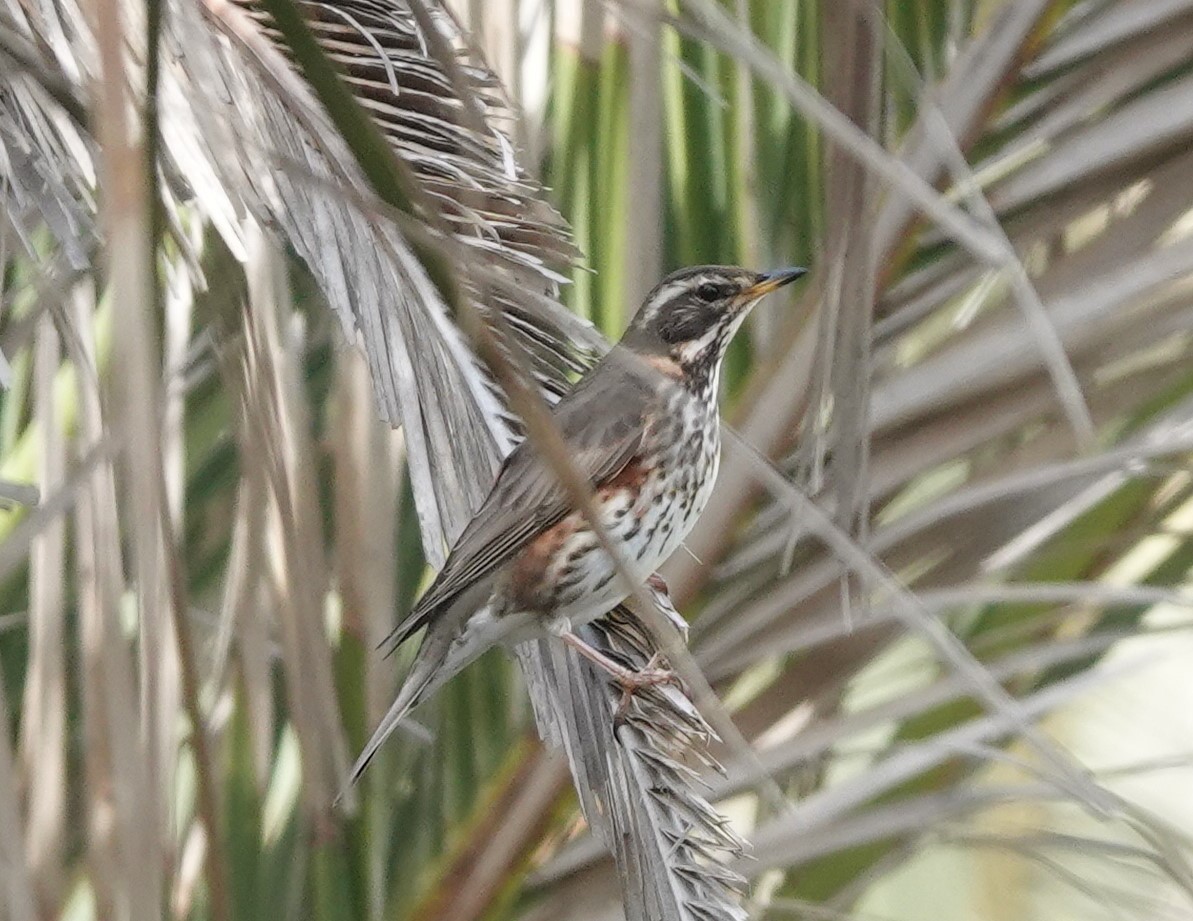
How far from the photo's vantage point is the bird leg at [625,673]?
201cm

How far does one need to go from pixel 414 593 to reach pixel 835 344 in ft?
5.95

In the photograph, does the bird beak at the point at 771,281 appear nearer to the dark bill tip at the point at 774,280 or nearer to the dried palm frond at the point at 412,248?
the dark bill tip at the point at 774,280

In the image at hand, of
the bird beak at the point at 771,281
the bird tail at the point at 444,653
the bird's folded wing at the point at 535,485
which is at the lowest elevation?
the bird tail at the point at 444,653

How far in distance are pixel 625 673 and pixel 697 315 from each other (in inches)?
39.6

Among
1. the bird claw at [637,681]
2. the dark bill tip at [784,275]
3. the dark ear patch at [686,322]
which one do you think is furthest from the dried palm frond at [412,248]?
the dark ear patch at [686,322]

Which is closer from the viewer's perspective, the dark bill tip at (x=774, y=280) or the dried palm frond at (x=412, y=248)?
the dried palm frond at (x=412, y=248)

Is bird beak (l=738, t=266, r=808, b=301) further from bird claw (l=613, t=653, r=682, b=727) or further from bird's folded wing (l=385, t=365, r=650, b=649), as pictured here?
bird claw (l=613, t=653, r=682, b=727)

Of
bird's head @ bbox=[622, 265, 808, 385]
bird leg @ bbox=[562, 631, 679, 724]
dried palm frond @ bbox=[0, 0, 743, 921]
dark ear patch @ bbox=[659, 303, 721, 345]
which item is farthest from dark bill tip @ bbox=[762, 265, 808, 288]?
bird leg @ bbox=[562, 631, 679, 724]

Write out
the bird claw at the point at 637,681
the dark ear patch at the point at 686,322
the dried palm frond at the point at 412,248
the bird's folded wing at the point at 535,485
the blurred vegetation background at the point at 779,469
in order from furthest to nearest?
the dark ear patch at the point at 686,322, the bird's folded wing at the point at 535,485, the blurred vegetation background at the point at 779,469, the bird claw at the point at 637,681, the dried palm frond at the point at 412,248

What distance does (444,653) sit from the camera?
2.52 meters

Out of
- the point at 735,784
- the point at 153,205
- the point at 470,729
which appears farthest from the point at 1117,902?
the point at 153,205

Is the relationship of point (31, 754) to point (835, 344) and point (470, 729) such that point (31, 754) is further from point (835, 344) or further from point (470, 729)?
point (835, 344)

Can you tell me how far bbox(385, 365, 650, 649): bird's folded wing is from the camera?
2336mm

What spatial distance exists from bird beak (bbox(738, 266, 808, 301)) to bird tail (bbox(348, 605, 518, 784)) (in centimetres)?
62
